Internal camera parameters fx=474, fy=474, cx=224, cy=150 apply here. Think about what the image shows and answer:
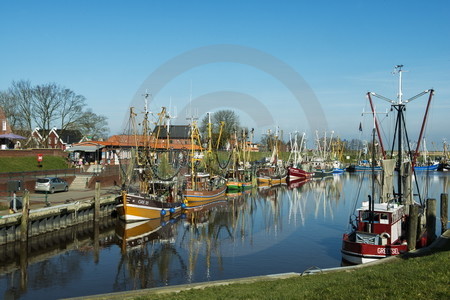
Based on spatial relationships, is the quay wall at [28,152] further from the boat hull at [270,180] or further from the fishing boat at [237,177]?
the boat hull at [270,180]

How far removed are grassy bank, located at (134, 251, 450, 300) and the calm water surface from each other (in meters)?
9.13

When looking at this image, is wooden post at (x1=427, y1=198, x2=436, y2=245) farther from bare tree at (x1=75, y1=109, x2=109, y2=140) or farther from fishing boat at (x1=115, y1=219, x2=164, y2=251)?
bare tree at (x1=75, y1=109, x2=109, y2=140)

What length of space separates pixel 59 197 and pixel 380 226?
3370cm

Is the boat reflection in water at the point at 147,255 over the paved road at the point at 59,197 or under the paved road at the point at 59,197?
under

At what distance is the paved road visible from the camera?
43.2 m

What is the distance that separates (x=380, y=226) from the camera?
30250 mm

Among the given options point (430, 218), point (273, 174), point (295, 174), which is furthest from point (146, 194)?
point (295, 174)

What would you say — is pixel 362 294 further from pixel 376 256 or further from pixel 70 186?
pixel 70 186

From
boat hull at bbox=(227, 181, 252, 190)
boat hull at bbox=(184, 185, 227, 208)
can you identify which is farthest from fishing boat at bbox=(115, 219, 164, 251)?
boat hull at bbox=(227, 181, 252, 190)

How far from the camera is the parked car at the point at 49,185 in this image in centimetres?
5203

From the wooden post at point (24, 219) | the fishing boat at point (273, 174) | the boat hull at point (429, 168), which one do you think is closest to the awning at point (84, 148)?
the fishing boat at point (273, 174)

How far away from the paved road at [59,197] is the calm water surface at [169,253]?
14.1 ft

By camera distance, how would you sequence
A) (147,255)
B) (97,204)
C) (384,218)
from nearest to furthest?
(384,218) < (147,255) < (97,204)

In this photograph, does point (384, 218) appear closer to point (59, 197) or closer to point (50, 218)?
point (50, 218)
